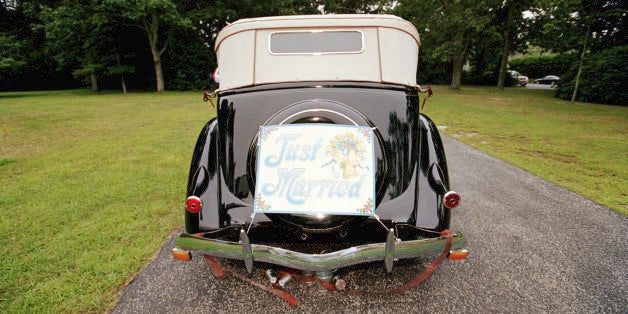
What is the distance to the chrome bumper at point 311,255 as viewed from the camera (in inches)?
68.7

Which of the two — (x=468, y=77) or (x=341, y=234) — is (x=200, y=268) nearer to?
(x=341, y=234)

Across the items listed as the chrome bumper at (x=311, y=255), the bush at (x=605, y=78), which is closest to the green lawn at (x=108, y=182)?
the chrome bumper at (x=311, y=255)

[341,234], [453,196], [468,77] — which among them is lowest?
[341,234]

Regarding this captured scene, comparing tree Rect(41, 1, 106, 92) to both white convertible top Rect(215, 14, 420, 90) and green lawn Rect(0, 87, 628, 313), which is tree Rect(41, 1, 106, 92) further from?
white convertible top Rect(215, 14, 420, 90)

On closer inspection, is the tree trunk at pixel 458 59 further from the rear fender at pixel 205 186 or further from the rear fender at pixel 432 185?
the rear fender at pixel 205 186

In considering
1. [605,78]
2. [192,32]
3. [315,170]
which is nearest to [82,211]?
[315,170]

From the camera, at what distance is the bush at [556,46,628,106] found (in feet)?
50.6

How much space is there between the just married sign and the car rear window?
92 cm

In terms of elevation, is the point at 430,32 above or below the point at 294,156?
above

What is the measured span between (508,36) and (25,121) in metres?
28.4

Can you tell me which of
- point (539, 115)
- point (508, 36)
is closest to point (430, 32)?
point (508, 36)

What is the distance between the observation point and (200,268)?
257cm

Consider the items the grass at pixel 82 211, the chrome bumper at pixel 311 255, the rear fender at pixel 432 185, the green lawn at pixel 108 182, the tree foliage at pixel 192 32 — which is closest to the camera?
the chrome bumper at pixel 311 255

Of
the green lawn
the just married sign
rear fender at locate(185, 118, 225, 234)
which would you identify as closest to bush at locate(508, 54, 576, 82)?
the green lawn
